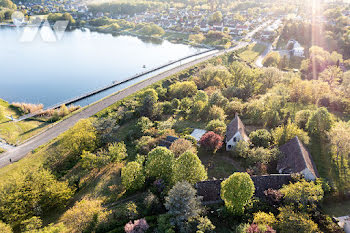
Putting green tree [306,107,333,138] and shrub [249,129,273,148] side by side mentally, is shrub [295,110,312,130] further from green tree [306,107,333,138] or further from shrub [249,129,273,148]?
shrub [249,129,273,148]

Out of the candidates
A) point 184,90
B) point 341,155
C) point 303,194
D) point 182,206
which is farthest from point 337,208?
point 184,90

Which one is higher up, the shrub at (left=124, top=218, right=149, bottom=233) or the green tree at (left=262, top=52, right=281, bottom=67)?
the green tree at (left=262, top=52, right=281, bottom=67)

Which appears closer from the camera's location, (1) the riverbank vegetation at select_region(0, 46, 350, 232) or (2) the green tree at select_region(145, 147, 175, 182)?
(1) the riverbank vegetation at select_region(0, 46, 350, 232)

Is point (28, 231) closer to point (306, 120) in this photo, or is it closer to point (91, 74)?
point (306, 120)

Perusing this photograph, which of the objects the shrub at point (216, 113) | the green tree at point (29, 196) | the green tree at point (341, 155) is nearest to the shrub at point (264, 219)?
the green tree at point (341, 155)

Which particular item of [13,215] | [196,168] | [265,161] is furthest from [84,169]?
[265,161]

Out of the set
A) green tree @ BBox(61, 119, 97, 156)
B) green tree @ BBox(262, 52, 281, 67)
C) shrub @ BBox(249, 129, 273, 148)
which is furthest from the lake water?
shrub @ BBox(249, 129, 273, 148)
